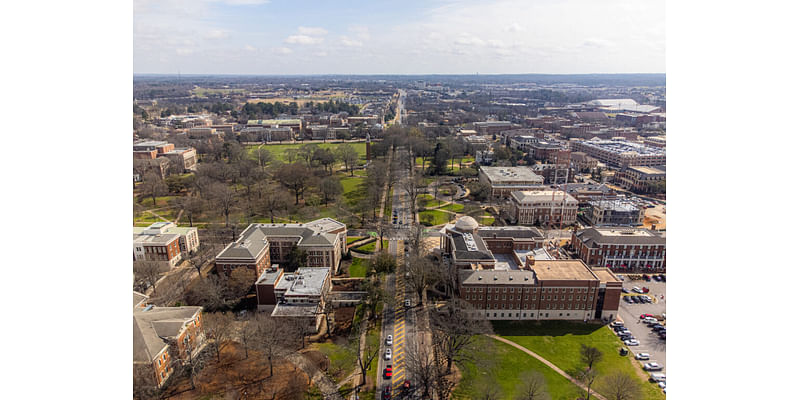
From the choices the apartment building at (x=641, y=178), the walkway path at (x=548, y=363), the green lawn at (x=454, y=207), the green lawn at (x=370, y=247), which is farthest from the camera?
the apartment building at (x=641, y=178)

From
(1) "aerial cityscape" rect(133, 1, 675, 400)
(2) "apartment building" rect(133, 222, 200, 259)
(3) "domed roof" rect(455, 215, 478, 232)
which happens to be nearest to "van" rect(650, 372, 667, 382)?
(1) "aerial cityscape" rect(133, 1, 675, 400)

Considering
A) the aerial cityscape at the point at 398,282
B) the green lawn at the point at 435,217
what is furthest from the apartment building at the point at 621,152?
the green lawn at the point at 435,217

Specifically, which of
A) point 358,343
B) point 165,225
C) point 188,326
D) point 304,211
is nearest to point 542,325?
point 358,343

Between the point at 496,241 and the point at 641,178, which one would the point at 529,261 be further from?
the point at 641,178

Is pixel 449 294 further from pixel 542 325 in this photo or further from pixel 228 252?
pixel 228 252

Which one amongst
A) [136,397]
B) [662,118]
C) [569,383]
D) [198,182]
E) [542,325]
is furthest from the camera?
[662,118]

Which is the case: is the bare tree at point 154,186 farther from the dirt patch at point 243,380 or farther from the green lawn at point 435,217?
the dirt patch at point 243,380

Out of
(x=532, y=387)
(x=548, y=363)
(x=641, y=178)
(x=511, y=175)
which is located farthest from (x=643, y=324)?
(x=641, y=178)

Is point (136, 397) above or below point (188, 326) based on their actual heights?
below
